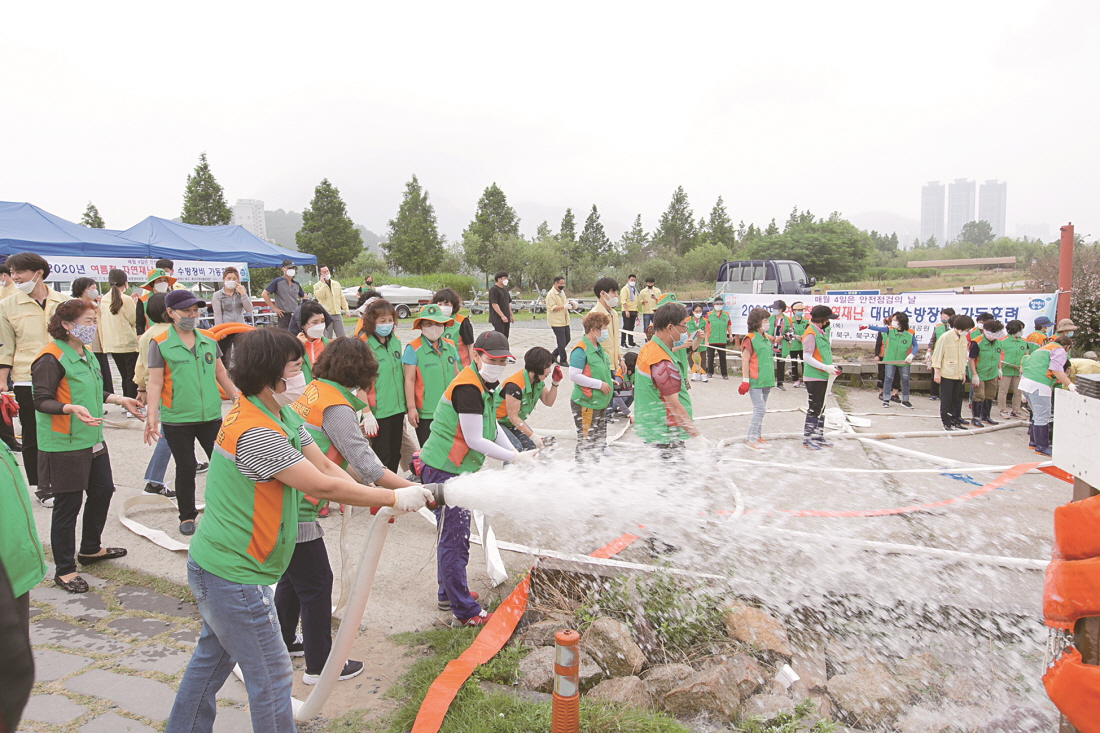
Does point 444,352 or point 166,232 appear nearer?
point 444,352

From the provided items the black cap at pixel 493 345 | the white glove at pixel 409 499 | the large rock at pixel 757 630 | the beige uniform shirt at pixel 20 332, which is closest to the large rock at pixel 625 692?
the large rock at pixel 757 630

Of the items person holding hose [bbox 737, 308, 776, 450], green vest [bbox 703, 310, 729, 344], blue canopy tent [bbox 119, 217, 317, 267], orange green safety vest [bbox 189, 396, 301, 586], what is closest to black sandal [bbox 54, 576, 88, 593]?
orange green safety vest [bbox 189, 396, 301, 586]

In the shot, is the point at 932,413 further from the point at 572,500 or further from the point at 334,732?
the point at 334,732

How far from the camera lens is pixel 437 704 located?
3.07m

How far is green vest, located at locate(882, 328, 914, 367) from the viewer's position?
433 inches

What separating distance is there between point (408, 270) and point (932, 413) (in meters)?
52.7

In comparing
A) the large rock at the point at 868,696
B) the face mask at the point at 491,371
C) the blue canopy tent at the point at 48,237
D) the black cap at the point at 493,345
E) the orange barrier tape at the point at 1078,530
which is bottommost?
the large rock at the point at 868,696

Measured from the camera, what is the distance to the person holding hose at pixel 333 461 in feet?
10.4

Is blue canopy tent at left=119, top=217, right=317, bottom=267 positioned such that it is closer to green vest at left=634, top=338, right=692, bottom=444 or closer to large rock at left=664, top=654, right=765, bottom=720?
green vest at left=634, top=338, right=692, bottom=444

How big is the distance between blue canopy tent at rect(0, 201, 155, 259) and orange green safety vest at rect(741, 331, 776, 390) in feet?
49.1

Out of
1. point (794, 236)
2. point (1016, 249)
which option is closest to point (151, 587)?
point (794, 236)

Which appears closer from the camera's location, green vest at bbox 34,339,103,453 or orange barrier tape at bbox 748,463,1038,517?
green vest at bbox 34,339,103,453

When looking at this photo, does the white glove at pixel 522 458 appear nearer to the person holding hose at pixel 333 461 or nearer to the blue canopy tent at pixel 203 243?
the person holding hose at pixel 333 461

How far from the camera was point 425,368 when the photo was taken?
5.67 metres
